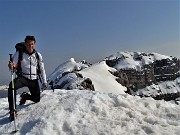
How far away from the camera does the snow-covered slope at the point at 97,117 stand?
383 inches

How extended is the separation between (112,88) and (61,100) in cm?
7960

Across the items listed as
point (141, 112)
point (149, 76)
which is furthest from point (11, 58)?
point (149, 76)

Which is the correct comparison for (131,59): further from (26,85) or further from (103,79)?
(26,85)

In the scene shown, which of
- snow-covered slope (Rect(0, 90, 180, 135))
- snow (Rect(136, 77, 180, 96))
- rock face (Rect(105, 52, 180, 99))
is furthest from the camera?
rock face (Rect(105, 52, 180, 99))

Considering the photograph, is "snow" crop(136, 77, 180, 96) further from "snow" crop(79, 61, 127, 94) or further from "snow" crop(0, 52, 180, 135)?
"snow" crop(0, 52, 180, 135)

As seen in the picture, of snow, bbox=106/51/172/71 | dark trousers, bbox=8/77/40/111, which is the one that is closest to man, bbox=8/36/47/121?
dark trousers, bbox=8/77/40/111

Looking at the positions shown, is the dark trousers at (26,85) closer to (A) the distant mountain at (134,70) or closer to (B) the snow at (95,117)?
(B) the snow at (95,117)

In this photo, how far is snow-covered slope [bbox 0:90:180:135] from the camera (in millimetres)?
9719

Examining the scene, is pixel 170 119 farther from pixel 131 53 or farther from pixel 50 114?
pixel 131 53

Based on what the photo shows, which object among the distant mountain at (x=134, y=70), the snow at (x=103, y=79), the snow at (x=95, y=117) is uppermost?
the distant mountain at (x=134, y=70)

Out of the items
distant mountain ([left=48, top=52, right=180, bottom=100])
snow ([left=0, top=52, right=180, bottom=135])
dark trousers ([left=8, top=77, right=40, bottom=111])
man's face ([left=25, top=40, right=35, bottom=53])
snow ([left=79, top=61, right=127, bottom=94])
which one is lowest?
snow ([left=0, top=52, right=180, bottom=135])

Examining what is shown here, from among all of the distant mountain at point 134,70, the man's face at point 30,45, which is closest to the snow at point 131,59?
the distant mountain at point 134,70

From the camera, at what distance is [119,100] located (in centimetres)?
1219

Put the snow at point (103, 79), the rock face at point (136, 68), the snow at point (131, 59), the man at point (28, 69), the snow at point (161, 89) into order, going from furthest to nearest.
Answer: the snow at point (131, 59) → the rock face at point (136, 68) → the snow at point (161, 89) → the snow at point (103, 79) → the man at point (28, 69)
